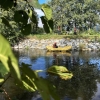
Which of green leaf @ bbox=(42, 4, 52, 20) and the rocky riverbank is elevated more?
green leaf @ bbox=(42, 4, 52, 20)

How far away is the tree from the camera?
43875 mm

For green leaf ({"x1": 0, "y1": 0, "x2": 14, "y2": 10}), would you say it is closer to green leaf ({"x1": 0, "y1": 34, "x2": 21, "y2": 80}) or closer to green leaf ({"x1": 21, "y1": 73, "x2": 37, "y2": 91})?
green leaf ({"x1": 21, "y1": 73, "x2": 37, "y2": 91})

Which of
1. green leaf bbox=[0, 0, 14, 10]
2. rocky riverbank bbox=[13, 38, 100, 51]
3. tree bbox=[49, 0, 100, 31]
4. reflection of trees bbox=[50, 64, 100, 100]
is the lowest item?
rocky riverbank bbox=[13, 38, 100, 51]

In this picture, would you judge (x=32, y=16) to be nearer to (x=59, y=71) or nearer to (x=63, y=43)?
(x=59, y=71)

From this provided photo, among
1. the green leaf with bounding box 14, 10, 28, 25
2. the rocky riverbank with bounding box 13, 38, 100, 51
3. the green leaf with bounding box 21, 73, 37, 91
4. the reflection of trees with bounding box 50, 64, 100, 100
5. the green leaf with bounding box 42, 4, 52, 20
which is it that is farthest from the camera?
the rocky riverbank with bounding box 13, 38, 100, 51

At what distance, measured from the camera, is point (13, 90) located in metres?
9.84

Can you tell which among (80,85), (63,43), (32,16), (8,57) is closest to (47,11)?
(32,16)

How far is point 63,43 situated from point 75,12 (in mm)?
15073

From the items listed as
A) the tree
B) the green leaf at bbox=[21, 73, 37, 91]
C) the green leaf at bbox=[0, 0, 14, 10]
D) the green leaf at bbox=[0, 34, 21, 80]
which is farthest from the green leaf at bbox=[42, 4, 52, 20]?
the tree

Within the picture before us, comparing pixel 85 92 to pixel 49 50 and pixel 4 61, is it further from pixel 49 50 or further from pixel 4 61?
pixel 49 50

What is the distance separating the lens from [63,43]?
31.7 metres

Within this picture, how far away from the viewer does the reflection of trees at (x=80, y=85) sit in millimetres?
9719

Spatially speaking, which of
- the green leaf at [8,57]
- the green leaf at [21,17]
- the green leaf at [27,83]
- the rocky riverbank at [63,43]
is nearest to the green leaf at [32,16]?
the green leaf at [21,17]

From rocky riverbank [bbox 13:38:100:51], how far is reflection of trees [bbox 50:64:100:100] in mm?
15766
